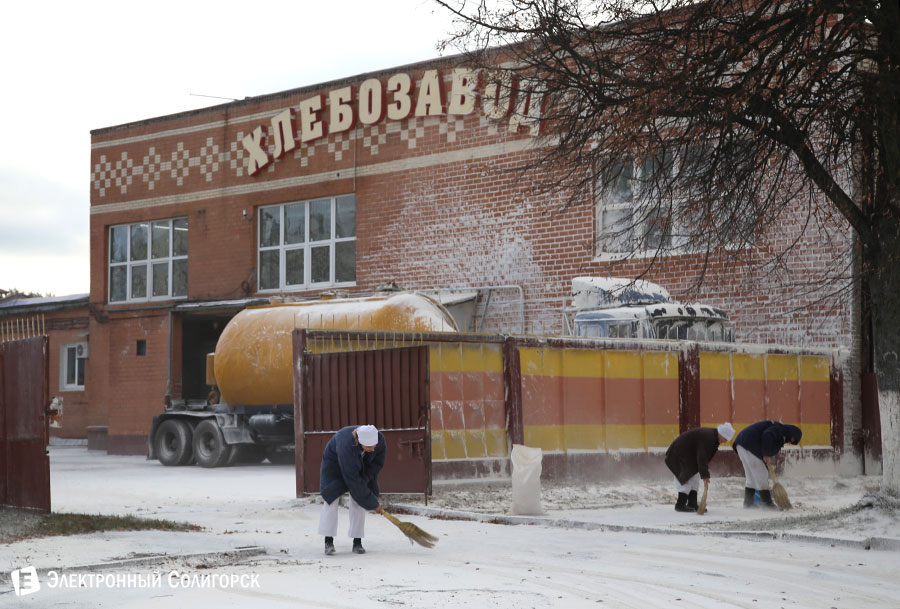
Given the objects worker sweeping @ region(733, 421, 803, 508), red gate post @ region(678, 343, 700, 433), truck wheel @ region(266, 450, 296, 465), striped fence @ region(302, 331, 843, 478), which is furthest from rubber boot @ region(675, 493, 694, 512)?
truck wheel @ region(266, 450, 296, 465)

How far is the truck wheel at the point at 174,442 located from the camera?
79.3 feet

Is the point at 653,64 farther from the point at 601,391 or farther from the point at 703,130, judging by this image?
the point at 601,391

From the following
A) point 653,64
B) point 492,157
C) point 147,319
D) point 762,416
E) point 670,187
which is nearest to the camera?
point 653,64

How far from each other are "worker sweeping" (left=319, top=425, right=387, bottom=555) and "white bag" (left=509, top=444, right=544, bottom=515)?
3.12 metres

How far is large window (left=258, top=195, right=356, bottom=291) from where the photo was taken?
89.4ft

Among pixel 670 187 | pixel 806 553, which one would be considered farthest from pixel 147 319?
pixel 806 553

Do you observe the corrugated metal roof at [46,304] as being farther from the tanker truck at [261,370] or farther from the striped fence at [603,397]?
the striped fence at [603,397]

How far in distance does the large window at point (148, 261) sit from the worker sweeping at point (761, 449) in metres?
18.7

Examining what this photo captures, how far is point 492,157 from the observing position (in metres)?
24.6

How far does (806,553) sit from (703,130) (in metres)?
4.49

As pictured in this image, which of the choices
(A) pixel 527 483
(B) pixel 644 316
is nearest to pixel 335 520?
(A) pixel 527 483

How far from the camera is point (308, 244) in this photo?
27.8 meters

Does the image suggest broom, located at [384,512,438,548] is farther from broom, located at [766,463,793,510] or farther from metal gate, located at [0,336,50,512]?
broom, located at [766,463,793,510]

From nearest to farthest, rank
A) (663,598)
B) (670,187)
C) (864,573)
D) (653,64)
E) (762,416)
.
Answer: (663,598), (864,573), (653,64), (670,187), (762,416)
